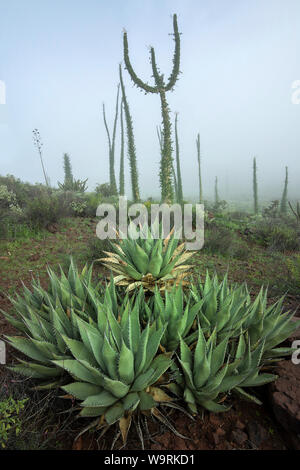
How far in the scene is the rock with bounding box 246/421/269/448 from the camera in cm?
161

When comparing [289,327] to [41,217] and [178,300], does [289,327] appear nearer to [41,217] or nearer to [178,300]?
[178,300]

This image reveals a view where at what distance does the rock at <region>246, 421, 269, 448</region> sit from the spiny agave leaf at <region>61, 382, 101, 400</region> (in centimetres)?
103

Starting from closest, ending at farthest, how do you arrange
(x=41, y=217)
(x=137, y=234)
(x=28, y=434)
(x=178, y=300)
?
(x=28, y=434) < (x=178, y=300) < (x=137, y=234) < (x=41, y=217)

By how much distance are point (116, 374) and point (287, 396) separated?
119 centimetres

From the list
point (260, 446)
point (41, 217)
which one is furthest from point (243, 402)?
point (41, 217)

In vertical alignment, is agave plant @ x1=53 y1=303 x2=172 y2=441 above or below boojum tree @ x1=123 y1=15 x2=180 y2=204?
below

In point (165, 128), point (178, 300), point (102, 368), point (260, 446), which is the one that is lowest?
point (260, 446)

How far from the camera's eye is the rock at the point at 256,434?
1610 mm

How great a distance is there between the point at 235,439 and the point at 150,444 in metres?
0.54

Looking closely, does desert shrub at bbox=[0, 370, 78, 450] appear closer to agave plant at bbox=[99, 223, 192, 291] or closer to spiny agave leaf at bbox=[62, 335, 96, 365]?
spiny agave leaf at bbox=[62, 335, 96, 365]

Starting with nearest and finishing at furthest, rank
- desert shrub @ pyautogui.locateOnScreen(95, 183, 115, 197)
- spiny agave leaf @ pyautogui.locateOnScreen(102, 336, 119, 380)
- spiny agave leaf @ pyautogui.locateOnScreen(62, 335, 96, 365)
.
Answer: spiny agave leaf @ pyautogui.locateOnScreen(102, 336, 119, 380) → spiny agave leaf @ pyautogui.locateOnScreen(62, 335, 96, 365) → desert shrub @ pyautogui.locateOnScreen(95, 183, 115, 197)

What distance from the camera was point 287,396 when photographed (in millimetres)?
1755

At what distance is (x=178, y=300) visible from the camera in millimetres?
2242

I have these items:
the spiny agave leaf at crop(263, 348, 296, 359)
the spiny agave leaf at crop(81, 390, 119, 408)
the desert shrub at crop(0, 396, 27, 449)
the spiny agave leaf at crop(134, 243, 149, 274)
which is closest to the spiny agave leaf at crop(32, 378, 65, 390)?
the desert shrub at crop(0, 396, 27, 449)
